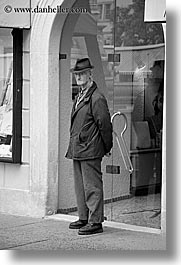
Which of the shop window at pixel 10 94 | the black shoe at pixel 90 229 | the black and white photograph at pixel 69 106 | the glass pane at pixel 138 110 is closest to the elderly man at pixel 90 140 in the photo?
the black shoe at pixel 90 229

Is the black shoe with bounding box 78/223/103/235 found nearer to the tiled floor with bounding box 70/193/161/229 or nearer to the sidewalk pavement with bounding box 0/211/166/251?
the sidewalk pavement with bounding box 0/211/166/251

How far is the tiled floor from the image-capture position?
391 inches

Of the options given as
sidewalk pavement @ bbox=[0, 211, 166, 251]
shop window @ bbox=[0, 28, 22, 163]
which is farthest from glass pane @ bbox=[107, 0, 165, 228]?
shop window @ bbox=[0, 28, 22, 163]

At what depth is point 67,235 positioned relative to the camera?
363 inches

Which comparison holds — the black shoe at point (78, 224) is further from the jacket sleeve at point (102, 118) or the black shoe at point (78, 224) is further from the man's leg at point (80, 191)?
the jacket sleeve at point (102, 118)

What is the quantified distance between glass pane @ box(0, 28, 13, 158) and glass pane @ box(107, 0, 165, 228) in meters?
1.31

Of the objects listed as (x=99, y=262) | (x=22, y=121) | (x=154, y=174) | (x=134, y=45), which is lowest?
(x=99, y=262)

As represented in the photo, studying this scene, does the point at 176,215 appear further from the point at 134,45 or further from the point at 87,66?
the point at 134,45

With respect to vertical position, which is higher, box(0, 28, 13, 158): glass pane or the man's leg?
box(0, 28, 13, 158): glass pane

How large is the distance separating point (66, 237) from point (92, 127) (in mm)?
1244

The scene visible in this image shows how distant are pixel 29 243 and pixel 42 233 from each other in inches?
17.9

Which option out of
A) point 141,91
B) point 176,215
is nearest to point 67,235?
point 176,215

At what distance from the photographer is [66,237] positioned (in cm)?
912

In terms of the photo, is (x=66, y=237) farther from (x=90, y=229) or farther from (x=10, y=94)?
(x=10, y=94)
